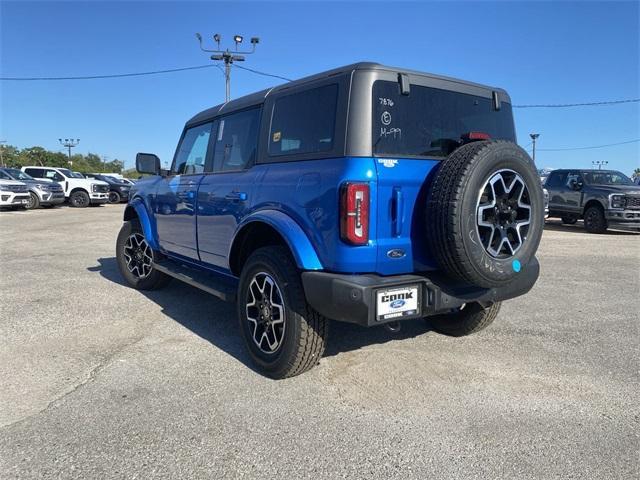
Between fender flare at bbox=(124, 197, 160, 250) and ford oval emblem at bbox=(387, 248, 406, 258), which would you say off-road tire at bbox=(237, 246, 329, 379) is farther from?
fender flare at bbox=(124, 197, 160, 250)

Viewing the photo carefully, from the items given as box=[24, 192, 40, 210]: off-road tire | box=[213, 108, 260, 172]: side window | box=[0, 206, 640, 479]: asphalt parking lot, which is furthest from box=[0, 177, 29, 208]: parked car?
box=[213, 108, 260, 172]: side window

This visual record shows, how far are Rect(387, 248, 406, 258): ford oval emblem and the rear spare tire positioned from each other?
0.18 metres

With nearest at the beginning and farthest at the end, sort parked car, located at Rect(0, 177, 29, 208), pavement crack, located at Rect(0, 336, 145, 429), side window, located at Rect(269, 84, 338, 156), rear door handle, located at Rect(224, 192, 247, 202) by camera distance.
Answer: pavement crack, located at Rect(0, 336, 145, 429)
side window, located at Rect(269, 84, 338, 156)
rear door handle, located at Rect(224, 192, 247, 202)
parked car, located at Rect(0, 177, 29, 208)

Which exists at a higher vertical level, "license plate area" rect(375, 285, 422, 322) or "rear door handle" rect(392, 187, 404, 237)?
"rear door handle" rect(392, 187, 404, 237)

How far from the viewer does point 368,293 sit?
2686mm

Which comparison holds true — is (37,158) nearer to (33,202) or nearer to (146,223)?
(33,202)

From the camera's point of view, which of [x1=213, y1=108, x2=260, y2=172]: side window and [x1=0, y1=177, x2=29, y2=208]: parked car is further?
[x1=0, y1=177, x2=29, y2=208]: parked car

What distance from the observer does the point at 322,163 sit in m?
2.94

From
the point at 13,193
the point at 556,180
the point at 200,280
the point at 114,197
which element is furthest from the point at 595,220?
the point at 114,197

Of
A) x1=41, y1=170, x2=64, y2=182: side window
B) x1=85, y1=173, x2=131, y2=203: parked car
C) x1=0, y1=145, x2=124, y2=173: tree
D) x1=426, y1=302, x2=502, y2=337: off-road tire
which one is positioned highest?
x1=0, y1=145, x2=124, y2=173: tree

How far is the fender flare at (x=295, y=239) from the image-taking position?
292 centimetres

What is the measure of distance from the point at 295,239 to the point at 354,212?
1.54 feet

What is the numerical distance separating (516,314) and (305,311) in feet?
9.37

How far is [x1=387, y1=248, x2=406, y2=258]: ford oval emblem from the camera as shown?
2.88 metres
